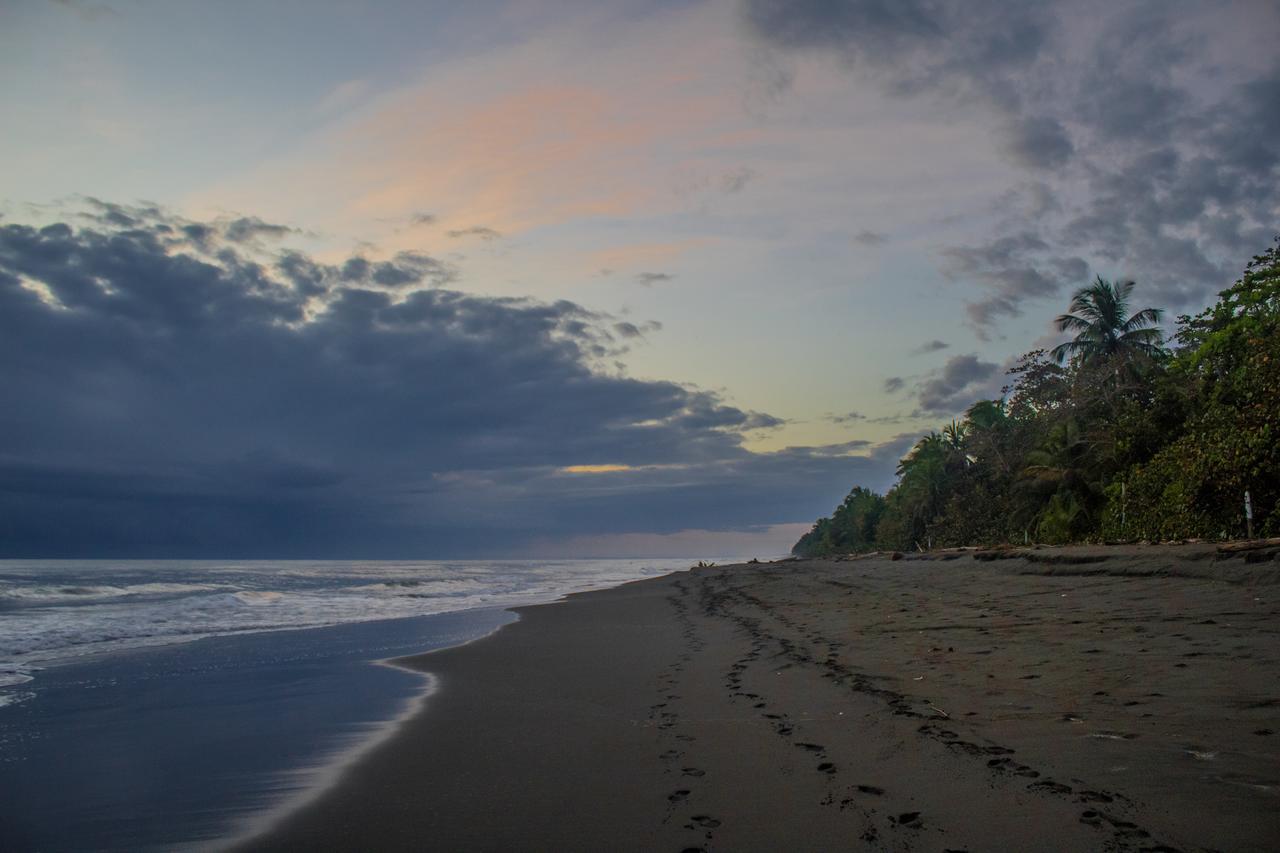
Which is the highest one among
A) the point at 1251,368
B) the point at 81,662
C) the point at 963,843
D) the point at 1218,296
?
the point at 1218,296

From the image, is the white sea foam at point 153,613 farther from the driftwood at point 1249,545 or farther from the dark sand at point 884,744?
the driftwood at point 1249,545

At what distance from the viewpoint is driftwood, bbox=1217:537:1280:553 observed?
8684 millimetres

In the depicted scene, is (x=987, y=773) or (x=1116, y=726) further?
(x=1116, y=726)

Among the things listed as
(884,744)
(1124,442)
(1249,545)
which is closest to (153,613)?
(884,744)

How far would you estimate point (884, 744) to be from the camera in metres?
4.23

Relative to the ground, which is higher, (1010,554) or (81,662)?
(1010,554)

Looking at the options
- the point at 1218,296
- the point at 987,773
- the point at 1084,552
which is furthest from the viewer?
the point at 1218,296

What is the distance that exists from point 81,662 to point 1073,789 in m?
12.8

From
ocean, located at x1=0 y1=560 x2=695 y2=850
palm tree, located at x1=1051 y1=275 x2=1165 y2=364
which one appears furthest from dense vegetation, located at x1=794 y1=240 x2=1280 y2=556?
ocean, located at x1=0 y1=560 x2=695 y2=850

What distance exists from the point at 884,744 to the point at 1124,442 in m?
21.9

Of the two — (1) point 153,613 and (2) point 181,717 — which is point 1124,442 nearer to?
(2) point 181,717

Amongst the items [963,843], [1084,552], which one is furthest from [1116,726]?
[1084,552]

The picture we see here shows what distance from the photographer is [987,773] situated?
3.50 meters

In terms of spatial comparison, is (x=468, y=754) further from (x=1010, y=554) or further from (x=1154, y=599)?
(x=1010, y=554)
